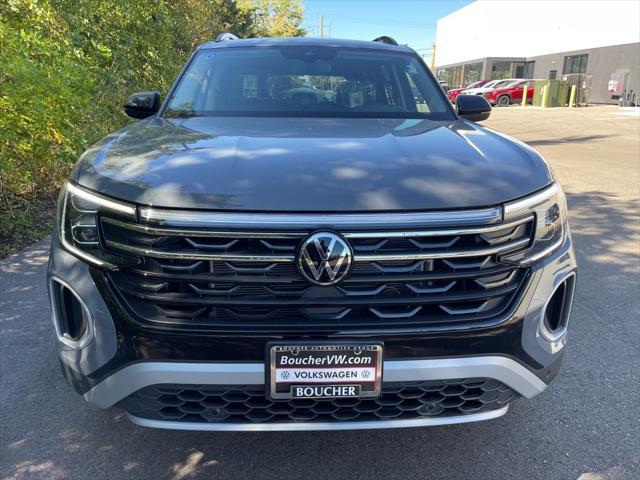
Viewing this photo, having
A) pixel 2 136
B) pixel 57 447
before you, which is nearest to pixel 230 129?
pixel 57 447

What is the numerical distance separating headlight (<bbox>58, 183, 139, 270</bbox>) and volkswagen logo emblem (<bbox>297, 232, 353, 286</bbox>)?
0.57 meters

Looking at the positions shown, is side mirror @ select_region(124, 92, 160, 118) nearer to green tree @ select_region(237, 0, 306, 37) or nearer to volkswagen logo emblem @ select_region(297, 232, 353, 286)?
volkswagen logo emblem @ select_region(297, 232, 353, 286)

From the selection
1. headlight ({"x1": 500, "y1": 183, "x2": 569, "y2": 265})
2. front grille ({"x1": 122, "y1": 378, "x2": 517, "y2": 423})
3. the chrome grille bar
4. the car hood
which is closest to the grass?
the car hood

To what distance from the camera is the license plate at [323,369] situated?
5.81 ft

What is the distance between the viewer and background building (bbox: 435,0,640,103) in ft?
110

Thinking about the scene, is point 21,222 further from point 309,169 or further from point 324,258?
point 324,258

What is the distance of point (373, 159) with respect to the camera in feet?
6.66

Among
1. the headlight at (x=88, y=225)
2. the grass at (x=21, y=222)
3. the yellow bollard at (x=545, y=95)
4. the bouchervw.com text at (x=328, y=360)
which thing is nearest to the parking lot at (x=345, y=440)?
the bouchervw.com text at (x=328, y=360)

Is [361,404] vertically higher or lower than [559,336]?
lower

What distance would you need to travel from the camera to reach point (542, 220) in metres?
1.94

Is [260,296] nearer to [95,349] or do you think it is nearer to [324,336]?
[324,336]

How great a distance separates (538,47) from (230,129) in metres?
49.4

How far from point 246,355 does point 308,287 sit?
0.30 metres

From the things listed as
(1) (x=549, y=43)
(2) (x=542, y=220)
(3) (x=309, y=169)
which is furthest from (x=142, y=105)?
(1) (x=549, y=43)
